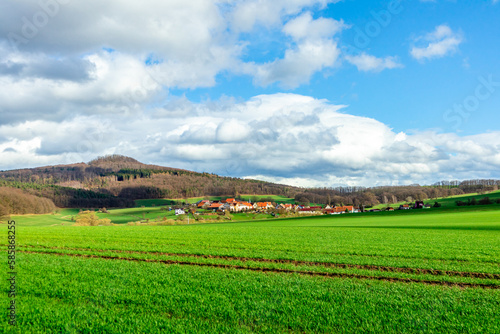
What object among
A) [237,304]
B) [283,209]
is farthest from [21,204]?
[237,304]

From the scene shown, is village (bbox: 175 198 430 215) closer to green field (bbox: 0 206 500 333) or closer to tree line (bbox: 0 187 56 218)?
tree line (bbox: 0 187 56 218)

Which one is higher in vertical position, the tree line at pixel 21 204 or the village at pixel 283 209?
the tree line at pixel 21 204

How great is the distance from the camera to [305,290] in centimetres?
1170

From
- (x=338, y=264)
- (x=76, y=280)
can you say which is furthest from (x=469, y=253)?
(x=76, y=280)

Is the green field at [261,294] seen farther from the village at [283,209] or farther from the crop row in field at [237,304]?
the village at [283,209]

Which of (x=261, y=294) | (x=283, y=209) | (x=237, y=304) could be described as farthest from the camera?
(x=283, y=209)

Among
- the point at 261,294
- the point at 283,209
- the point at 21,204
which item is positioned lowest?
the point at 283,209

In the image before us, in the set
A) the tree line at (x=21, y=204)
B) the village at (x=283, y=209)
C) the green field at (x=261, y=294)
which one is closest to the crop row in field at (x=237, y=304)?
the green field at (x=261, y=294)

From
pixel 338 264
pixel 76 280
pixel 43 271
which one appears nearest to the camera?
pixel 76 280

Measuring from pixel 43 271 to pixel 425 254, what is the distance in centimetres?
2208

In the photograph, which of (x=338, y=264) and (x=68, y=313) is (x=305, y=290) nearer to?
(x=338, y=264)

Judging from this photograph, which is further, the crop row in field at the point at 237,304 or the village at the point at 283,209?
the village at the point at 283,209

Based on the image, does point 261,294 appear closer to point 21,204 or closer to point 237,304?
point 237,304

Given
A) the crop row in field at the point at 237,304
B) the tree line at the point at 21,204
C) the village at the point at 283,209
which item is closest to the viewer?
the crop row in field at the point at 237,304
